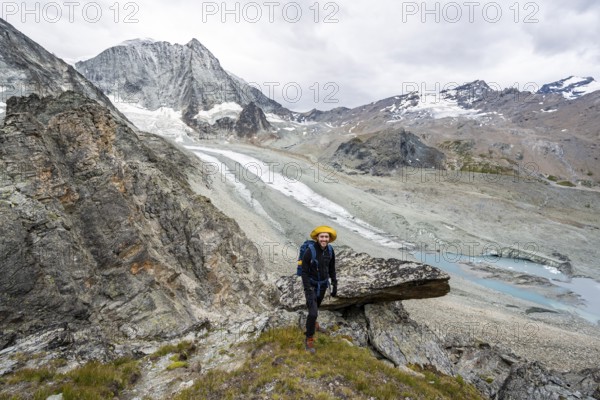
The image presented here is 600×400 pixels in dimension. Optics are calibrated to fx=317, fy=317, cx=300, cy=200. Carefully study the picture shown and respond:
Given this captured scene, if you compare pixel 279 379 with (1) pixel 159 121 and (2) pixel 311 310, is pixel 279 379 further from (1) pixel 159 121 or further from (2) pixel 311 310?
(1) pixel 159 121

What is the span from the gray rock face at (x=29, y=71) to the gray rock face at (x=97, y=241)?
54.6 m

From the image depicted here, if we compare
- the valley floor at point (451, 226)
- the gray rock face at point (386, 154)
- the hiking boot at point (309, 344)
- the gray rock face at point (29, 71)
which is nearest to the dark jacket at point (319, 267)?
the hiking boot at point (309, 344)

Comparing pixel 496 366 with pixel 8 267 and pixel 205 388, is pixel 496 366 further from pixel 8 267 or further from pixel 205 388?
pixel 8 267

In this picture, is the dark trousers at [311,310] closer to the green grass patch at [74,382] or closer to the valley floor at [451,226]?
the green grass patch at [74,382]

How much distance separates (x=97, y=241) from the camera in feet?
61.0

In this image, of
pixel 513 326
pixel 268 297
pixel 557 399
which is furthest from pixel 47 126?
pixel 513 326

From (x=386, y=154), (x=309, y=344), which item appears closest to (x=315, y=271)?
(x=309, y=344)

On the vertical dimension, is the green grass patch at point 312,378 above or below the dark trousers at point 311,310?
below

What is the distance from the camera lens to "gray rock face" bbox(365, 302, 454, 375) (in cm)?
1225

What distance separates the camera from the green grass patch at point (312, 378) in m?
7.91

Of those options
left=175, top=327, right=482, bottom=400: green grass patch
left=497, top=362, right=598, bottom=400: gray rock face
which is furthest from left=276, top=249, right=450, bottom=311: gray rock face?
left=497, top=362, right=598, bottom=400: gray rock face

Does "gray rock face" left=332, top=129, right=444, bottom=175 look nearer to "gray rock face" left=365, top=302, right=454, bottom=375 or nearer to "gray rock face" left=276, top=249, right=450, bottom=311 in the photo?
"gray rock face" left=365, top=302, right=454, bottom=375

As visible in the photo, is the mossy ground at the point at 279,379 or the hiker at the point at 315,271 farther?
the hiker at the point at 315,271

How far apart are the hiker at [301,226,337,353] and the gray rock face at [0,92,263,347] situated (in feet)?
21.1
